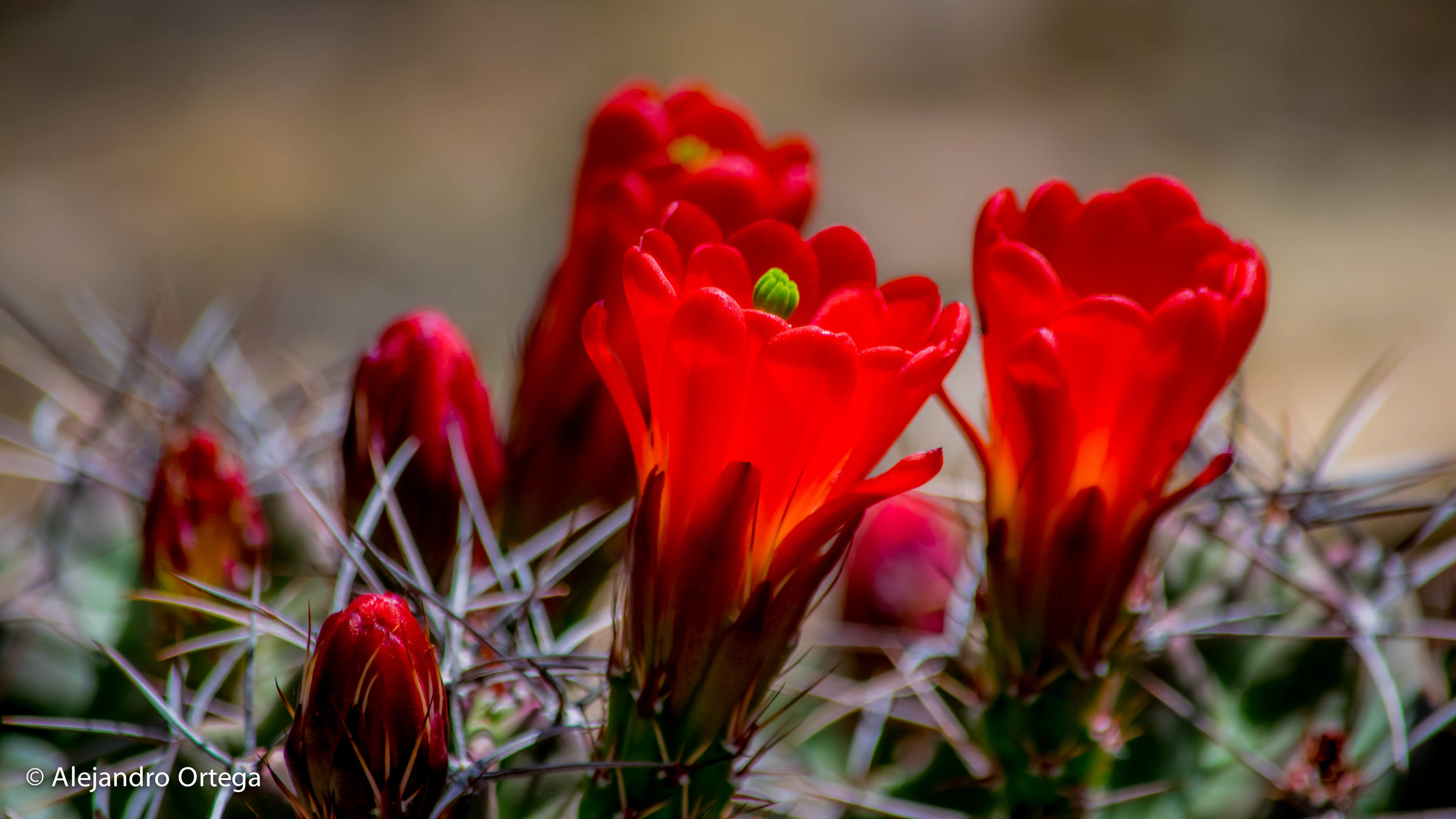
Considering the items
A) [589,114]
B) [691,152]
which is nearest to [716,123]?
[691,152]

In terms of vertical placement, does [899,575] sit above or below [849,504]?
below

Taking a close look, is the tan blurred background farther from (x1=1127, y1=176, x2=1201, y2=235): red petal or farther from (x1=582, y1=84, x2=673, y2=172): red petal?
(x1=1127, y1=176, x2=1201, y2=235): red petal

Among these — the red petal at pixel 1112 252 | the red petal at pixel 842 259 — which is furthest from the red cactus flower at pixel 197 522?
the red petal at pixel 1112 252

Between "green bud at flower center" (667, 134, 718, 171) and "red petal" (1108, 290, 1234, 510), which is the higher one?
"green bud at flower center" (667, 134, 718, 171)

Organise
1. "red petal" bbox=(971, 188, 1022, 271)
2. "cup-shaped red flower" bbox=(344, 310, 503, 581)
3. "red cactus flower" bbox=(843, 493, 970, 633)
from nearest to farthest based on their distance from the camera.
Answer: "red petal" bbox=(971, 188, 1022, 271), "cup-shaped red flower" bbox=(344, 310, 503, 581), "red cactus flower" bbox=(843, 493, 970, 633)

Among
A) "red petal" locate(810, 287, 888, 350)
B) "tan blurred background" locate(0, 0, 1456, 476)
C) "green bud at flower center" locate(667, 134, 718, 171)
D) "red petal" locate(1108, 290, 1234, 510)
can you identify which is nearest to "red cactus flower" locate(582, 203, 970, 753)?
"red petal" locate(810, 287, 888, 350)

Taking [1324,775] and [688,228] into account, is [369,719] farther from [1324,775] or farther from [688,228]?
[1324,775]
